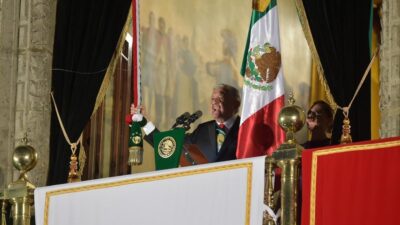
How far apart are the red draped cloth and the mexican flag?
201cm

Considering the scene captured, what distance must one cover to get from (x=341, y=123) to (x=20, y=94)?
316cm

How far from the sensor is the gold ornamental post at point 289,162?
581 cm

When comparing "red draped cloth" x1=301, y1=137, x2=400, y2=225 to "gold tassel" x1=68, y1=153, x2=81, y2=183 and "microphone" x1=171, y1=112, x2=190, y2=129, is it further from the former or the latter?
"microphone" x1=171, y1=112, x2=190, y2=129

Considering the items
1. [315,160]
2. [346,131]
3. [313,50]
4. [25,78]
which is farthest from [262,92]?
[25,78]

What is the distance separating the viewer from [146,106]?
9430 millimetres

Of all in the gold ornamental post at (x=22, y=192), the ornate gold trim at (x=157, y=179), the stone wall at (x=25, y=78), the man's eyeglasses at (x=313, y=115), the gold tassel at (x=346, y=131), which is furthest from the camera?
the stone wall at (x=25, y=78)

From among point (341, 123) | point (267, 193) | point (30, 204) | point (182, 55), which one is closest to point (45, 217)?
point (30, 204)

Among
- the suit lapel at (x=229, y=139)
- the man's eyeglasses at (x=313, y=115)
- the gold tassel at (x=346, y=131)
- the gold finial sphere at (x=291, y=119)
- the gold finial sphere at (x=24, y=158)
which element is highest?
the man's eyeglasses at (x=313, y=115)

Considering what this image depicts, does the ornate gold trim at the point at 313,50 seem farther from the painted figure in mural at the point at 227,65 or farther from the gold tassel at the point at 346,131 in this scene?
the painted figure in mural at the point at 227,65

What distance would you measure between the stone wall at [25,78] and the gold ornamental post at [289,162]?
11.6 feet

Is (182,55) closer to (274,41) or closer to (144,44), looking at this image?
(144,44)

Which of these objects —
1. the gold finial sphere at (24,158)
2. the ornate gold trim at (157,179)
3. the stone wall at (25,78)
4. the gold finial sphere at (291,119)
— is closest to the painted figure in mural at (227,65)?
the stone wall at (25,78)

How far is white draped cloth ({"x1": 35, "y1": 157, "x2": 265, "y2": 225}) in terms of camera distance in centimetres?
598

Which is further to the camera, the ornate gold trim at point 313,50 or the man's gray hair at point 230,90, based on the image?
the man's gray hair at point 230,90
